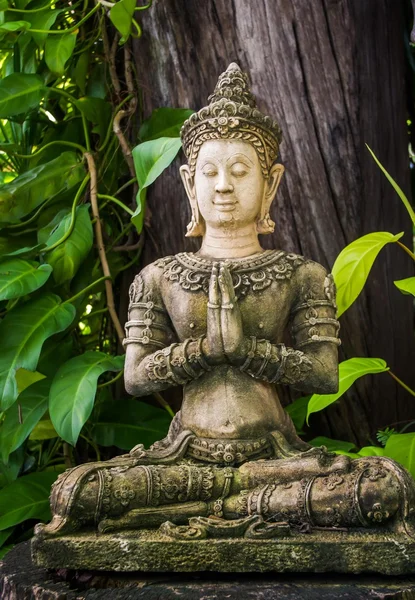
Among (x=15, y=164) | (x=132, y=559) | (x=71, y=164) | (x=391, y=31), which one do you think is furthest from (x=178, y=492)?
(x=391, y=31)

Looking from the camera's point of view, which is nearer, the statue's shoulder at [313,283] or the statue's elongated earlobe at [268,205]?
the statue's shoulder at [313,283]

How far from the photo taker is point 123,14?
310 cm

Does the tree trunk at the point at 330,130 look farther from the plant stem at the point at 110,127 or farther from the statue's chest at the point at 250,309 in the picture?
the statue's chest at the point at 250,309

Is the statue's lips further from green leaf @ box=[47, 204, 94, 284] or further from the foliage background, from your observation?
green leaf @ box=[47, 204, 94, 284]

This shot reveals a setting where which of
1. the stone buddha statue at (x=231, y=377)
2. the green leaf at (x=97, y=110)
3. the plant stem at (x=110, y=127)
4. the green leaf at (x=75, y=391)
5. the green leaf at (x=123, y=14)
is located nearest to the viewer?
the stone buddha statue at (x=231, y=377)

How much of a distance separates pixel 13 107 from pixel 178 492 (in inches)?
70.2

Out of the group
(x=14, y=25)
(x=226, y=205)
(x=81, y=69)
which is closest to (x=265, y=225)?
(x=226, y=205)

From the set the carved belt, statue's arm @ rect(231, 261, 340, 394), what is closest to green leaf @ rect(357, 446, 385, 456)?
statue's arm @ rect(231, 261, 340, 394)

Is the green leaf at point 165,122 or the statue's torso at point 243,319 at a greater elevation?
the green leaf at point 165,122

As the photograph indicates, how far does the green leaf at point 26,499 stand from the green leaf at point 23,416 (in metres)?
0.13

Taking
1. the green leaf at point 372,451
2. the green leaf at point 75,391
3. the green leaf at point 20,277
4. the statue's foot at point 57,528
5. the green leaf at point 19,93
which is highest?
the green leaf at point 19,93

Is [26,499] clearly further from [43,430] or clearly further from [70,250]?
[70,250]

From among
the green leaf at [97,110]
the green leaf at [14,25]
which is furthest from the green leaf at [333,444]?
the green leaf at [14,25]

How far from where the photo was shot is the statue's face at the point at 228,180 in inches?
97.3
